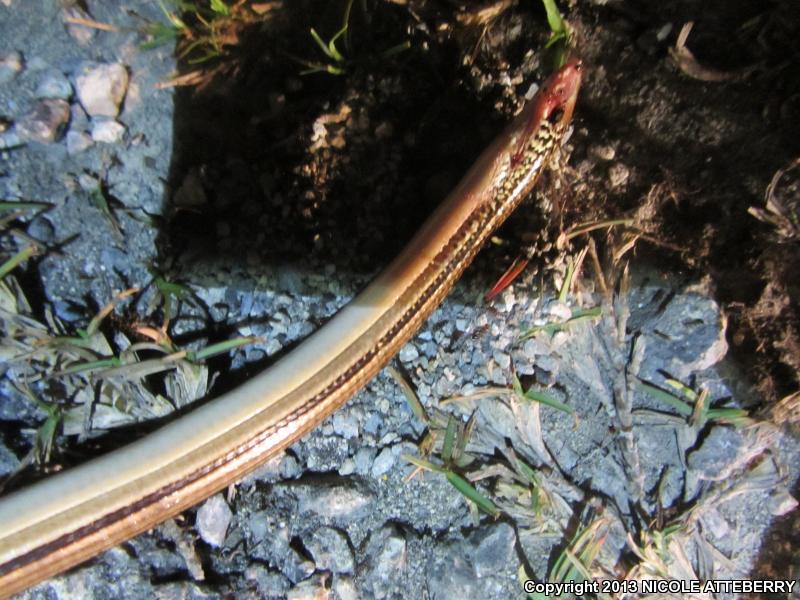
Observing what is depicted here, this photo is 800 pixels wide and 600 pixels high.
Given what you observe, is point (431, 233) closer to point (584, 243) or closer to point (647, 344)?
point (584, 243)

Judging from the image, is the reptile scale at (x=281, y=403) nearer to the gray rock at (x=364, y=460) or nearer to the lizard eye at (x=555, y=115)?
the lizard eye at (x=555, y=115)

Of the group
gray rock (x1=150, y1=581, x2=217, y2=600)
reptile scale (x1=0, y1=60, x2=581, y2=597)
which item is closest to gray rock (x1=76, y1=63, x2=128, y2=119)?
reptile scale (x1=0, y1=60, x2=581, y2=597)

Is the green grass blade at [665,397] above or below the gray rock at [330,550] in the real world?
above

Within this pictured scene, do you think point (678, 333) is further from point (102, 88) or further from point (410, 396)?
point (102, 88)

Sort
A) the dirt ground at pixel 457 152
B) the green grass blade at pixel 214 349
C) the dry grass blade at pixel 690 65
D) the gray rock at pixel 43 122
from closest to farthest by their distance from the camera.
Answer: the dry grass blade at pixel 690 65
the dirt ground at pixel 457 152
the green grass blade at pixel 214 349
the gray rock at pixel 43 122

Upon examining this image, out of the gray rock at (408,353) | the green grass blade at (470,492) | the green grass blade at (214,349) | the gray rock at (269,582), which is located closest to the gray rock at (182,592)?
the gray rock at (269,582)

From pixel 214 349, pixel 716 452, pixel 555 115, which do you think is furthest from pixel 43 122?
pixel 716 452

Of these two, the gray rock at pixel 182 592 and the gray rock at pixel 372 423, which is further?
the gray rock at pixel 372 423
